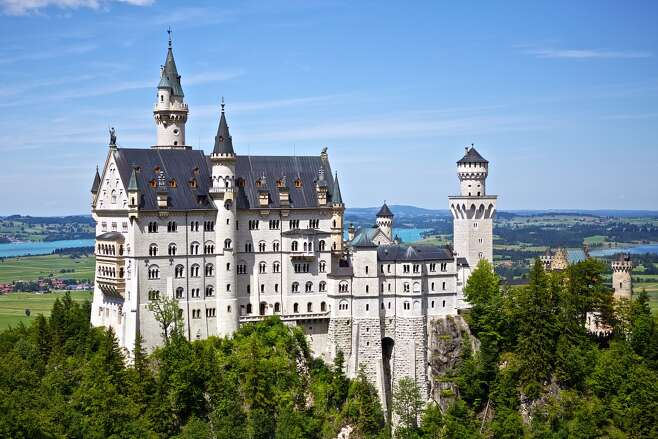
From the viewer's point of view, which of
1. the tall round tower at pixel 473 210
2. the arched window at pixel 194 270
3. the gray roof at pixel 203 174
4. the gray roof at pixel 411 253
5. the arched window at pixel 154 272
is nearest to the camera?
the arched window at pixel 154 272

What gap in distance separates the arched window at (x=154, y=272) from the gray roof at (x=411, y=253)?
23.3 metres

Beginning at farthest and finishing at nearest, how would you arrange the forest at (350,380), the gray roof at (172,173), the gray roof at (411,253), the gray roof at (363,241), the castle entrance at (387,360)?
the gray roof at (411,253) < the castle entrance at (387,360) < the gray roof at (363,241) < the gray roof at (172,173) < the forest at (350,380)

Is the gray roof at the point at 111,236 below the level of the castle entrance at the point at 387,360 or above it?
above

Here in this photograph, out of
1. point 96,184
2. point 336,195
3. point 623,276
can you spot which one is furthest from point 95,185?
point 623,276

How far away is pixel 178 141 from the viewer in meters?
114

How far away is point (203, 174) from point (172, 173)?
3415 millimetres

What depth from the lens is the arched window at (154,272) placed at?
101188mm

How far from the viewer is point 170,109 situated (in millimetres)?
112312

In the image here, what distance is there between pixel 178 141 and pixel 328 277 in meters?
22.9

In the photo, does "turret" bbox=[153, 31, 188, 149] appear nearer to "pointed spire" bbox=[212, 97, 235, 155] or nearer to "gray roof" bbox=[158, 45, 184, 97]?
"gray roof" bbox=[158, 45, 184, 97]

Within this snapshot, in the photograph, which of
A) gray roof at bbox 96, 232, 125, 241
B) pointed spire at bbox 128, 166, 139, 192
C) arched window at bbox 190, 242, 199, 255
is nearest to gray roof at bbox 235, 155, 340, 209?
arched window at bbox 190, 242, 199, 255

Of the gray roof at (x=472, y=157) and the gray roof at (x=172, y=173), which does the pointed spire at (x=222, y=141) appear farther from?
the gray roof at (x=472, y=157)

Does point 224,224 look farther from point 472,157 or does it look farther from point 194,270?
point 472,157

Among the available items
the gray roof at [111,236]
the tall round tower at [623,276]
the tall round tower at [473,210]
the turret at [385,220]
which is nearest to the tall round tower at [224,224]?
the gray roof at [111,236]
